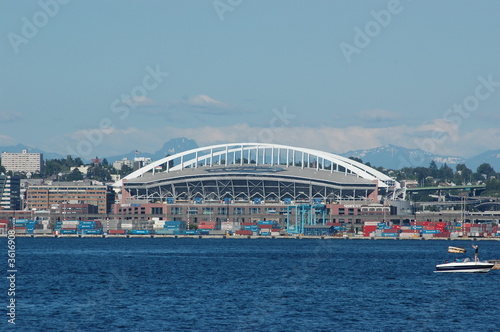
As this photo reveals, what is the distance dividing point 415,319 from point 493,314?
17.7ft

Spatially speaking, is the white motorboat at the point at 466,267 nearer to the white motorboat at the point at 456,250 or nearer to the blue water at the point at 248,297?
the blue water at the point at 248,297

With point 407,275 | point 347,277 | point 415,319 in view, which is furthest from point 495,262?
point 415,319

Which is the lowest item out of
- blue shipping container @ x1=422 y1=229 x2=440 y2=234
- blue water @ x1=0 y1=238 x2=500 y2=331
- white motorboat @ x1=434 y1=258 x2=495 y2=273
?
blue water @ x1=0 y1=238 x2=500 y2=331

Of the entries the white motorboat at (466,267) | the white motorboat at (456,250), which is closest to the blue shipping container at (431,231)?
the white motorboat at (456,250)

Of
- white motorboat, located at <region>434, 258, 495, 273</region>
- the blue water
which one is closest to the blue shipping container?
the blue water

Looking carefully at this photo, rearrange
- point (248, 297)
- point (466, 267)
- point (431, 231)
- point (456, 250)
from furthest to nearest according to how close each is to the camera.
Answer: point (431, 231), point (456, 250), point (466, 267), point (248, 297)

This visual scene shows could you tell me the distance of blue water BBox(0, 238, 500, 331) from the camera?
53688 mm

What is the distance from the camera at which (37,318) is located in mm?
54719

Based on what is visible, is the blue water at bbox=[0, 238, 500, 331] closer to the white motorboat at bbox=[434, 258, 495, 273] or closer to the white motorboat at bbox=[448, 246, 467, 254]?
the white motorboat at bbox=[434, 258, 495, 273]

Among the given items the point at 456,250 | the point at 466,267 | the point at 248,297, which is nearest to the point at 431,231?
the point at 456,250

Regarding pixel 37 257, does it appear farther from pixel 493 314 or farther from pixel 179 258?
pixel 493 314

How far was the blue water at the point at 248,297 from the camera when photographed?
53688 millimetres

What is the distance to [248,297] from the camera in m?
65.9

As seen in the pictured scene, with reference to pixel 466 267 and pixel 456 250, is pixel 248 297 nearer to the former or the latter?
pixel 466 267
